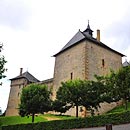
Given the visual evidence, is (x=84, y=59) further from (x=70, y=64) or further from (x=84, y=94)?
(x=84, y=94)

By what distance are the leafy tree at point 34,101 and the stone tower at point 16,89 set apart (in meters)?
22.6

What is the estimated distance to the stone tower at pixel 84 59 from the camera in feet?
117

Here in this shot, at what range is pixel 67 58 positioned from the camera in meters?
39.2

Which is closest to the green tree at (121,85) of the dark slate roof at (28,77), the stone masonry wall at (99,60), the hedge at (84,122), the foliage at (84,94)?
the foliage at (84,94)

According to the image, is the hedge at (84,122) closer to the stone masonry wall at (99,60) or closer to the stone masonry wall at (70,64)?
the stone masonry wall at (70,64)

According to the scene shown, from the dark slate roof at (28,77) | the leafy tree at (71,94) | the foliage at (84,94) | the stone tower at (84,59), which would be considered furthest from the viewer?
the dark slate roof at (28,77)

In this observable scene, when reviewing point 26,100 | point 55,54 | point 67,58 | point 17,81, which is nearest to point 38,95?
point 26,100

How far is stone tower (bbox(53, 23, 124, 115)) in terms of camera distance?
35603 mm

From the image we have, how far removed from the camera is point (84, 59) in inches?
1395

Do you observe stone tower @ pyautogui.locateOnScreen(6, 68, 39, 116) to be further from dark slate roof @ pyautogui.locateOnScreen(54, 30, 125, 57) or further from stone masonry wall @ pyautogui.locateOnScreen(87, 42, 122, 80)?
stone masonry wall @ pyautogui.locateOnScreen(87, 42, 122, 80)

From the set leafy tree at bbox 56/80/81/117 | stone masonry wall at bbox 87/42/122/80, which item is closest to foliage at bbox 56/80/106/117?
leafy tree at bbox 56/80/81/117

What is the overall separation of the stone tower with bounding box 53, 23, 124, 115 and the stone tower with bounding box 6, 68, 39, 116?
1302cm

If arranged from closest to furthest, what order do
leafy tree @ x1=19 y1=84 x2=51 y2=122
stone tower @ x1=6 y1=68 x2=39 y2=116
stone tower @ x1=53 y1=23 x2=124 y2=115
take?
leafy tree @ x1=19 y1=84 x2=51 y2=122, stone tower @ x1=53 y1=23 x2=124 y2=115, stone tower @ x1=6 y1=68 x2=39 y2=116

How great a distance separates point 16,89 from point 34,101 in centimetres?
2571
